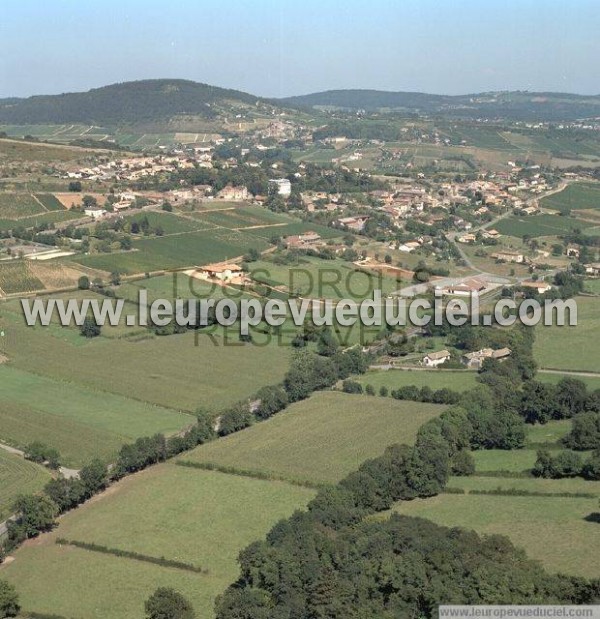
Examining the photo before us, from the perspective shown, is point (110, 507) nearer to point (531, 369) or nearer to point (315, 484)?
point (315, 484)

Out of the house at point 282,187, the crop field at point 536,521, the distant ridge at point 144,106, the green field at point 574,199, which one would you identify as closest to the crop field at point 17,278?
the crop field at point 536,521

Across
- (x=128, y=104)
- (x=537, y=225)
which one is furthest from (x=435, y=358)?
(x=128, y=104)

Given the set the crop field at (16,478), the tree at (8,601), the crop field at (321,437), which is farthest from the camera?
the crop field at (321,437)

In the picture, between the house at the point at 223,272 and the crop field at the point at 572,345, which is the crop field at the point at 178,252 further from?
the crop field at the point at 572,345

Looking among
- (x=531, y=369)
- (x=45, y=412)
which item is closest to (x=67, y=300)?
(x=45, y=412)

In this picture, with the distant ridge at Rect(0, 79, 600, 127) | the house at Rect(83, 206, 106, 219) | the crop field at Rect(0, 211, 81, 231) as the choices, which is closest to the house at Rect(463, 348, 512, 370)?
the crop field at Rect(0, 211, 81, 231)

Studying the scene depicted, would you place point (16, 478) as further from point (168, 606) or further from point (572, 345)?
point (572, 345)
